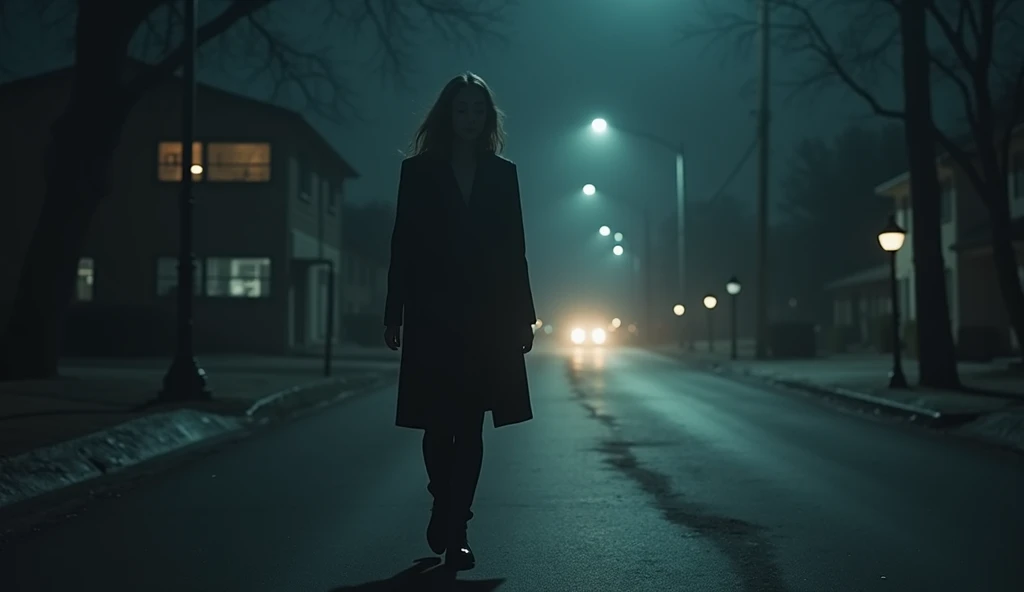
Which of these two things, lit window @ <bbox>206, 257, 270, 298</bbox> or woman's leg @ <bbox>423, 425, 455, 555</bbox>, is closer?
woman's leg @ <bbox>423, 425, 455, 555</bbox>

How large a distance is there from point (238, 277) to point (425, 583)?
34.7m

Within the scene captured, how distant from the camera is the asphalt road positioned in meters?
6.18

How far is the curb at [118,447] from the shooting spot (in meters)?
9.31

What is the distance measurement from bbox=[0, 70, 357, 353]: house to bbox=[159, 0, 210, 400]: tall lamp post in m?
22.6

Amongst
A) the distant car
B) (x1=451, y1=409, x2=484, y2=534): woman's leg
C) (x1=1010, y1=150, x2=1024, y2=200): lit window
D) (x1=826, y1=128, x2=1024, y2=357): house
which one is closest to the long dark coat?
(x1=451, y1=409, x2=484, y2=534): woman's leg

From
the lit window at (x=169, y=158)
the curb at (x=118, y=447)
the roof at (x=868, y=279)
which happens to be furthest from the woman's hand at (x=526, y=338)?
the roof at (x=868, y=279)

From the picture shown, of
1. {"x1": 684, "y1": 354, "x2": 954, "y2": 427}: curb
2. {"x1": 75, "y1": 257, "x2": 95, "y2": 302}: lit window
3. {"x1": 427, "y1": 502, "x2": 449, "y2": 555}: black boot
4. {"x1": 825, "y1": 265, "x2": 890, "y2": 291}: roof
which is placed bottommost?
{"x1": 427, "y1": 502, "x2": 449, "y2": 555}: black boot

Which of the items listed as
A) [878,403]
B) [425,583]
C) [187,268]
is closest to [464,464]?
[425,583]

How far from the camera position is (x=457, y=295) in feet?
20.0

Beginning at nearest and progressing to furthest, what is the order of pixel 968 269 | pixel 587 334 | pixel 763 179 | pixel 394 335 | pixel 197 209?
pixel 394 335
pixel 763 179
pixel 197 209
pixel 968 269
pixel 587 334

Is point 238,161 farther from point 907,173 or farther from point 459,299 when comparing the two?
point 459,299

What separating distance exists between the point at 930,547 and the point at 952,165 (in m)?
34.6

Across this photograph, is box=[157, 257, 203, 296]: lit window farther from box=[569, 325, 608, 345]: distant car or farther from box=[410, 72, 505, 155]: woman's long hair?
box=[569, 325, 608, 345]: distant car

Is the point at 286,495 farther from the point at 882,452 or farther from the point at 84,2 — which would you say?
the point at 84,2
